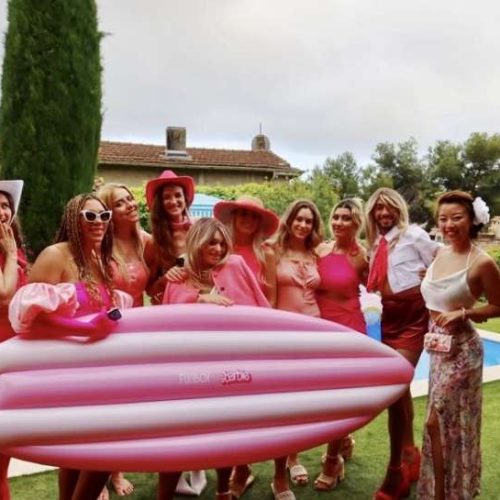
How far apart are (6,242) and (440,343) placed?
79.3 inches

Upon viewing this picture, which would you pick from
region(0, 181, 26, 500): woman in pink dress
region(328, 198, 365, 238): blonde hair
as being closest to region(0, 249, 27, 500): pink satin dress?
region(0, 181, 26, 500): woman in pink dress

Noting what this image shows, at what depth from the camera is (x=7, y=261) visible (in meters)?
2.62

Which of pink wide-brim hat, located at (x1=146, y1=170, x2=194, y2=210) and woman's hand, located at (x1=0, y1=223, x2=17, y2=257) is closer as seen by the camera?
woman's hand, located at (x1=0, y1=223, x2=17, y2=257)

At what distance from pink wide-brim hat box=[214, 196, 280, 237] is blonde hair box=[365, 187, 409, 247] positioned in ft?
1.79

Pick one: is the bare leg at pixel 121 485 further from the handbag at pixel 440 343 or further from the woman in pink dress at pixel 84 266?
the handbag at pixel 440 343

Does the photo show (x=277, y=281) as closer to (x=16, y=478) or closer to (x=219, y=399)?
(x=219, y=399)

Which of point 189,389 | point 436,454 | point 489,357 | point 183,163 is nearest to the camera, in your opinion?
point 189,389

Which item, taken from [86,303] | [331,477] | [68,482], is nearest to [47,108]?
[86,303]

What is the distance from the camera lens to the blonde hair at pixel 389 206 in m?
3.31

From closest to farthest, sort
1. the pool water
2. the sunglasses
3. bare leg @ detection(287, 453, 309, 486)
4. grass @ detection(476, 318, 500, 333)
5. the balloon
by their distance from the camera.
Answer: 1. the balloon
2. the sunglasses
3. bare leg @ detection(287, 453, 309, 486)
4. the pool water
5. grass @ detection(476, 318, 500, 333)

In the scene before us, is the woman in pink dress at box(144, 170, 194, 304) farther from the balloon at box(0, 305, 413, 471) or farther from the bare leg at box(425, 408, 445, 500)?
the bare leg at box(425, 408, 445, 500)

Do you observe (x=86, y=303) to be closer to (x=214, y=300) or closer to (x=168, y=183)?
(x=214, y=300)

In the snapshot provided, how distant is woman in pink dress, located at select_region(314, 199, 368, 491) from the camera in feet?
11.0

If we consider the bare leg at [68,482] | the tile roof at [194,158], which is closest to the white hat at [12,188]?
the bare leg at [68,482]
